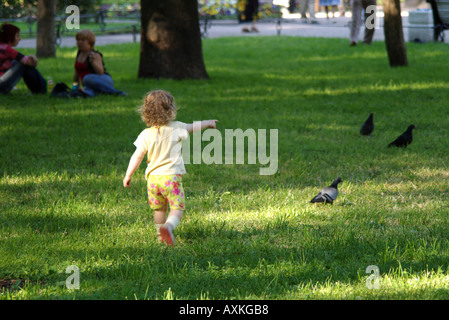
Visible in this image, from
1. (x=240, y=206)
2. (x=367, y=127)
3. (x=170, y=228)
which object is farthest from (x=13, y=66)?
(x=170, y=228)

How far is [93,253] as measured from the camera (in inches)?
187

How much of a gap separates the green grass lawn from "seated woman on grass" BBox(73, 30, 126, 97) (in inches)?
20.2

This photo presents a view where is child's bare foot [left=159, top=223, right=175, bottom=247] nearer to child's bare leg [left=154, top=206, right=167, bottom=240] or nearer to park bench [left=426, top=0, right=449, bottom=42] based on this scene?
child's bare leg [left=154, top=206, right=167, bottom=240]

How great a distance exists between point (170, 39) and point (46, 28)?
709 cm

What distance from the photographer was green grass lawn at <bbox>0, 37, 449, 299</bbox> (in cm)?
423

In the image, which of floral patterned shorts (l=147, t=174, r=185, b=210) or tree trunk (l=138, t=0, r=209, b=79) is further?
tree trunk (l=138, t=0, r=209, b=79)

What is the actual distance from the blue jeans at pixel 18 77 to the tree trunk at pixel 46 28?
6.70 meters

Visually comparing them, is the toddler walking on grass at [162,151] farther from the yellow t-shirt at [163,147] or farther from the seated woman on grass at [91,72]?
the seated woman on grass at [91,72]

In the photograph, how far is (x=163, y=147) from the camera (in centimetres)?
495

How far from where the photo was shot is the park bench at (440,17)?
20766 millimetres

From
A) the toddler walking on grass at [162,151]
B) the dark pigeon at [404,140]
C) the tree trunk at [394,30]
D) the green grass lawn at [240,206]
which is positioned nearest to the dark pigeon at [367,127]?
the green grass lawn at [240,206]

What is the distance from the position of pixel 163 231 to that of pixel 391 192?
2.74 meters

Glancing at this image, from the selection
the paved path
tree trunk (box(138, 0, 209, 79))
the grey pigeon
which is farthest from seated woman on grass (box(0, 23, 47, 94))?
the paved path

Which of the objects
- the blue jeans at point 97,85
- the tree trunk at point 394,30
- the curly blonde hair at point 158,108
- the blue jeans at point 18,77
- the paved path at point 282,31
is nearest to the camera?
the curly blonde hair at point 158,108
